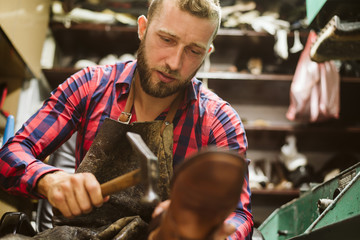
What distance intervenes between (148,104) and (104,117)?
0.64ft

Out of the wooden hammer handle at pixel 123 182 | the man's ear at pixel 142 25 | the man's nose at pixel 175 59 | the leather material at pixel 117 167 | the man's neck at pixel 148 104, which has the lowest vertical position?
the leather material at pixel 117 167

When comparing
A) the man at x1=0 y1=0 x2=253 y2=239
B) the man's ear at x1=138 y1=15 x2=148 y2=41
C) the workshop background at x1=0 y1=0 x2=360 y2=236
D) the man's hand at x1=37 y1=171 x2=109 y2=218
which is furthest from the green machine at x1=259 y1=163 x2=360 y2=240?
the workshop background at x1=0 y1=0 x2=360 y2=236

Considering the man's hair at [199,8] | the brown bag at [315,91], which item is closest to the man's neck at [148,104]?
the man's hair at [199,8]

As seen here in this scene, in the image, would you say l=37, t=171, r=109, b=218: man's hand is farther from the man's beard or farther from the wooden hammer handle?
the man's beard

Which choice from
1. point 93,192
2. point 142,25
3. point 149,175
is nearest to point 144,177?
point 149,175

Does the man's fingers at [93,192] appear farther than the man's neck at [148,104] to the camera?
No

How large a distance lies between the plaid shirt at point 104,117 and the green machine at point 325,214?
266mm

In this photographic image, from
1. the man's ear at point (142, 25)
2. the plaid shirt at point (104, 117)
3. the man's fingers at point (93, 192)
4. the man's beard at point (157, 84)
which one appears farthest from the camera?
the man's ear at point (142, 25)

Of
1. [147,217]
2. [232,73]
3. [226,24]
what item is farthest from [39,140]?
[226,24]

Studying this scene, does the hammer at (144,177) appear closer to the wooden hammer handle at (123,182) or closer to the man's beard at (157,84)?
the wooden hammer handle at (123,182)

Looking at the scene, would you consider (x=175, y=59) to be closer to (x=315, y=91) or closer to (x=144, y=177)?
(x=144, y=177)

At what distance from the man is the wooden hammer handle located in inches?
19.5

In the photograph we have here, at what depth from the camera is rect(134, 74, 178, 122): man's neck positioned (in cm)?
A: 148

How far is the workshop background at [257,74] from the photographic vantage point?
308 cm
